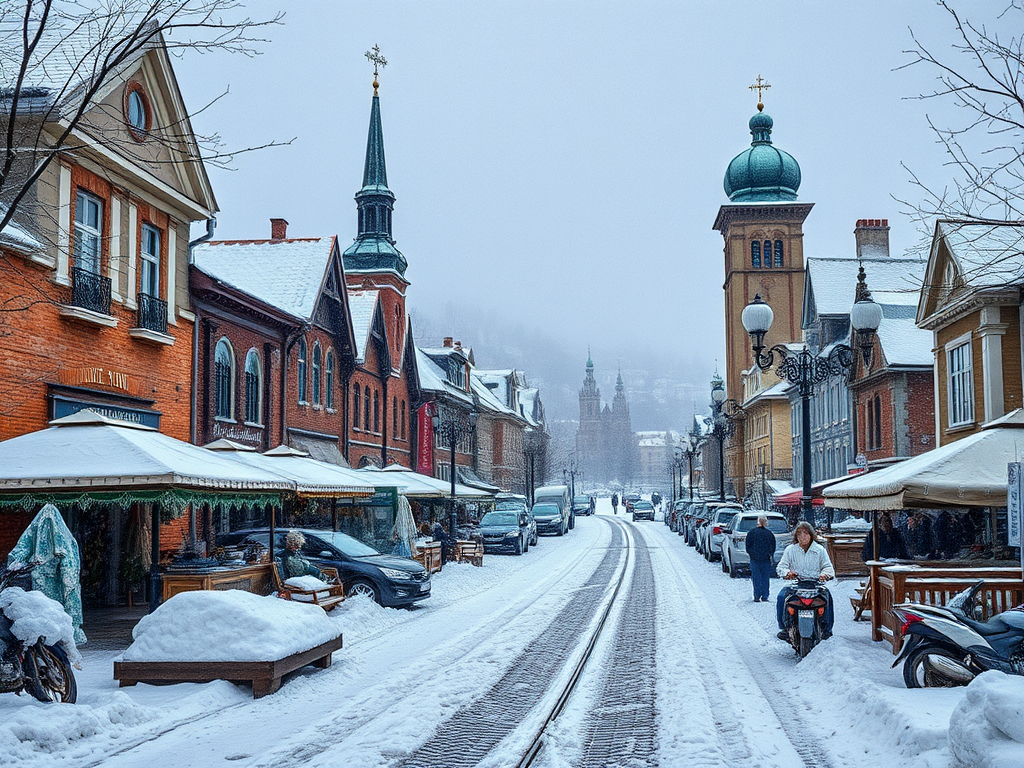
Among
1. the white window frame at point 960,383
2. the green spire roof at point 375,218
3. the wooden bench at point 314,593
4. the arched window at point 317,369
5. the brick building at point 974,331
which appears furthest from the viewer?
the green spire roof at point 375,218

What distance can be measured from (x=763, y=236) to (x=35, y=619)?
73.4m

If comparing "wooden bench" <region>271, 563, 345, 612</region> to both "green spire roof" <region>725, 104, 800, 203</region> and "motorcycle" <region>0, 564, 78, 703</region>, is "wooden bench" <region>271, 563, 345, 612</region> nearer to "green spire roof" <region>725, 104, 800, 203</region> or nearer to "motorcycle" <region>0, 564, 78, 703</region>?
"motorcycle" <region>0, 564, 78, 703</region>

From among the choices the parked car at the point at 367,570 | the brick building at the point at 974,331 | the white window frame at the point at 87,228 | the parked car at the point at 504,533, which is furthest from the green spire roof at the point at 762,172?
the white window frame at the point at 87,228

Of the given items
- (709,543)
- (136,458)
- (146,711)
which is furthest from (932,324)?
(146,711)

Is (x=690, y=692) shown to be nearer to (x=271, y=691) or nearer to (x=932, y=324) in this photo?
(x=271, y=691)

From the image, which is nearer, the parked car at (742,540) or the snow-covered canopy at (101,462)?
the snow-covered canopy at (101,462)

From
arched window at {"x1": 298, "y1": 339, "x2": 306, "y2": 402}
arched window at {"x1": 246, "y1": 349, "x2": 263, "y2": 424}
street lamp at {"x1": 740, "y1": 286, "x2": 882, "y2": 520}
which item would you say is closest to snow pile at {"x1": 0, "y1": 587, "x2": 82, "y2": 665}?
street lamp at {"x1": 740, "y1": 286, "x2": 882, "y2": 520}

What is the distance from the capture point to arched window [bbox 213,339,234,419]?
79.6 ft

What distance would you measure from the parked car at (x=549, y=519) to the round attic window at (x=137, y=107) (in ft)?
120

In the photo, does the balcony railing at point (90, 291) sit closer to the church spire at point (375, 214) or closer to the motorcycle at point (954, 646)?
the motorcycle at point (954, 646)

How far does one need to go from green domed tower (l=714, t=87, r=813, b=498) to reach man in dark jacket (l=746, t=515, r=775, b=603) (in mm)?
57954

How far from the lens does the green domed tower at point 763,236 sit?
7662cm

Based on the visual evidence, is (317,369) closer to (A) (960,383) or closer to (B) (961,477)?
(A) (960,383)

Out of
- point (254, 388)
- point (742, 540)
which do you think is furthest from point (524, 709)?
point (254, 388)
